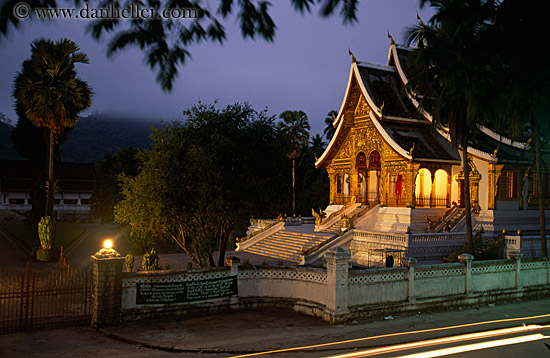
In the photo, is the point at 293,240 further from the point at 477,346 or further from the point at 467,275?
the point at 477,346

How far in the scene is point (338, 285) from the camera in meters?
12.1

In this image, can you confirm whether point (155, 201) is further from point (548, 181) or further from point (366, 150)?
point (548, 181)

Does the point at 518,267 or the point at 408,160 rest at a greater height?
the point at 408,160

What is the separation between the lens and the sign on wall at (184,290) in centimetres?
1198

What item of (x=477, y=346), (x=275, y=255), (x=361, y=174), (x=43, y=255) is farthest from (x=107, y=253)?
(x=361, y=174)

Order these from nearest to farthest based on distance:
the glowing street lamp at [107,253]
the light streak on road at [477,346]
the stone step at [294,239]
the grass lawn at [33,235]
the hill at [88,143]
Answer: the light streak on road at [477,346], the glowing street lamp at [107,253], the stone step at [294,239], the grass lawn at [33,235], the hill at [88,143]

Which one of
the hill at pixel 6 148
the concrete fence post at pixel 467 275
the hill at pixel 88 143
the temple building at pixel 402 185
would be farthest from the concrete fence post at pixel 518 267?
the hill at pixel 6 148

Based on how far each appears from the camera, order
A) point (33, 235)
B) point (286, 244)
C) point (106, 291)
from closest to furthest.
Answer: point (106, 291) < point (286, 244) < point (33, 235)

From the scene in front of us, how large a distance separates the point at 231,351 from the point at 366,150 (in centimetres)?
2081

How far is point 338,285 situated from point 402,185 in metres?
16.0

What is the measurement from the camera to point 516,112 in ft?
23.6

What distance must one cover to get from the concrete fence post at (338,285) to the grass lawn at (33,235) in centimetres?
2268

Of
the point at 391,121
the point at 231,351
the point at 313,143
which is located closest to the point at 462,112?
the point at 391,121

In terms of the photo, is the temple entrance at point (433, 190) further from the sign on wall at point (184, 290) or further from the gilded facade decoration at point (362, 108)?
the sign on wall at point (184, 290)
